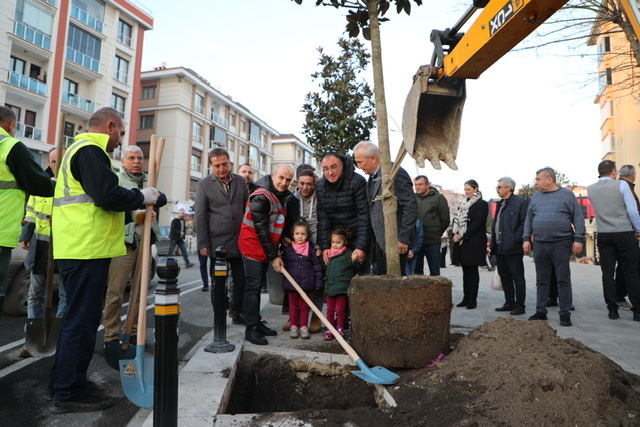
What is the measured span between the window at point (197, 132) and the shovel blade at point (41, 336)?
3534 centimetres

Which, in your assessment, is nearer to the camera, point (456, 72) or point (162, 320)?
point (162, 320)

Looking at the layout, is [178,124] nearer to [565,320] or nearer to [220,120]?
[220,120]

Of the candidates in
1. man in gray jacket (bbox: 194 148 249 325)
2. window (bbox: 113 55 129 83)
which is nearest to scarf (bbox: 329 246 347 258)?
man in gray jacket (bbox: 194 148 249 325)

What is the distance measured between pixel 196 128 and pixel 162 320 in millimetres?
38136

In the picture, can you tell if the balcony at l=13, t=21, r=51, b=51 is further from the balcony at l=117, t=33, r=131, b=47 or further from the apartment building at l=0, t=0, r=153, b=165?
the balcony at l=117, t=33, r=131, b=47

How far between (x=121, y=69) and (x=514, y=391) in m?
32.0

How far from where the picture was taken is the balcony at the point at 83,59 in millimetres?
24312

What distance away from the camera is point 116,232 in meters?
2.92

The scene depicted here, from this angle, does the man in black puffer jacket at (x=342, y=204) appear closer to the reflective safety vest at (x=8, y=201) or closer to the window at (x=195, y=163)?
the reflective safety vest at (x=8, y=201)

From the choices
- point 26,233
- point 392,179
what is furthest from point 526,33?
point 26,233

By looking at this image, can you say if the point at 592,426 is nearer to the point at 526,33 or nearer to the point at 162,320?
the point at 162,320

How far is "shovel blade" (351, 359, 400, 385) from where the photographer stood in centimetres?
283

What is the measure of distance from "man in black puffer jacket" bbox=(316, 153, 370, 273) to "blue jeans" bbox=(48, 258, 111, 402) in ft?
7.21

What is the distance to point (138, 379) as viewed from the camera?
2547mm
